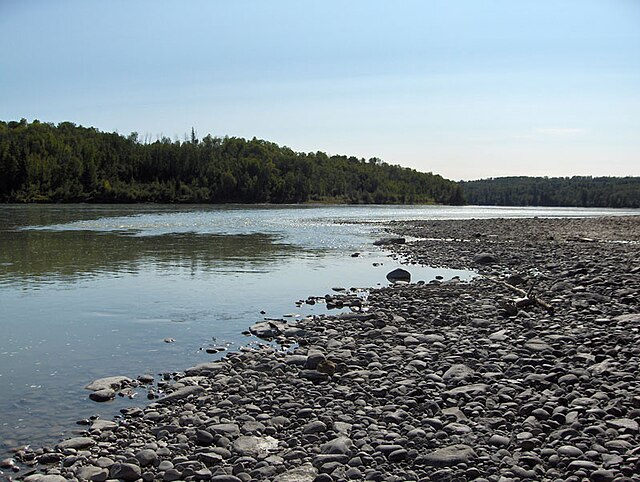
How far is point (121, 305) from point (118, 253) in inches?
593

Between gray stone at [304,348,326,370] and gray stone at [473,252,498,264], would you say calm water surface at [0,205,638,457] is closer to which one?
gray stone at [304,348,326,370]

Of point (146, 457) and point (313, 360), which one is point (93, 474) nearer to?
point (146, 457)

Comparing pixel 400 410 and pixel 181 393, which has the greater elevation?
pixel 400 410

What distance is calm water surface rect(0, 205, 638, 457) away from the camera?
923 cm

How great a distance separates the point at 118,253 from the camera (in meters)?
30.7

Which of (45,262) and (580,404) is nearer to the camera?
(580,404)

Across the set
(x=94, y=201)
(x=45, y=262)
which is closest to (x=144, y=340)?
(x=45, y=262)

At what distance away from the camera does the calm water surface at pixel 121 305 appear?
923 centimetres

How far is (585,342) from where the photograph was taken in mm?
10195

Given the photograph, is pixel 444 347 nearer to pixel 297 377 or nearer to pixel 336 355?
pixel 336 355

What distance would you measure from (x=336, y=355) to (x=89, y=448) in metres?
4.77

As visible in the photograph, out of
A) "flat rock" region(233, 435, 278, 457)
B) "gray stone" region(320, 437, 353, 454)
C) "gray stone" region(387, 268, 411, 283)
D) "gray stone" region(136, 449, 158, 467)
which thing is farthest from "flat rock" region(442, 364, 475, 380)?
"gray stone" region(387, 268, 411, 283)

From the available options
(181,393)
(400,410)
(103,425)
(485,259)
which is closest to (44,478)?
(103,425)

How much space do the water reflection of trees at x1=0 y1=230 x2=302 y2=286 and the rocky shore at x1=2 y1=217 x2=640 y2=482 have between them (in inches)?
523
